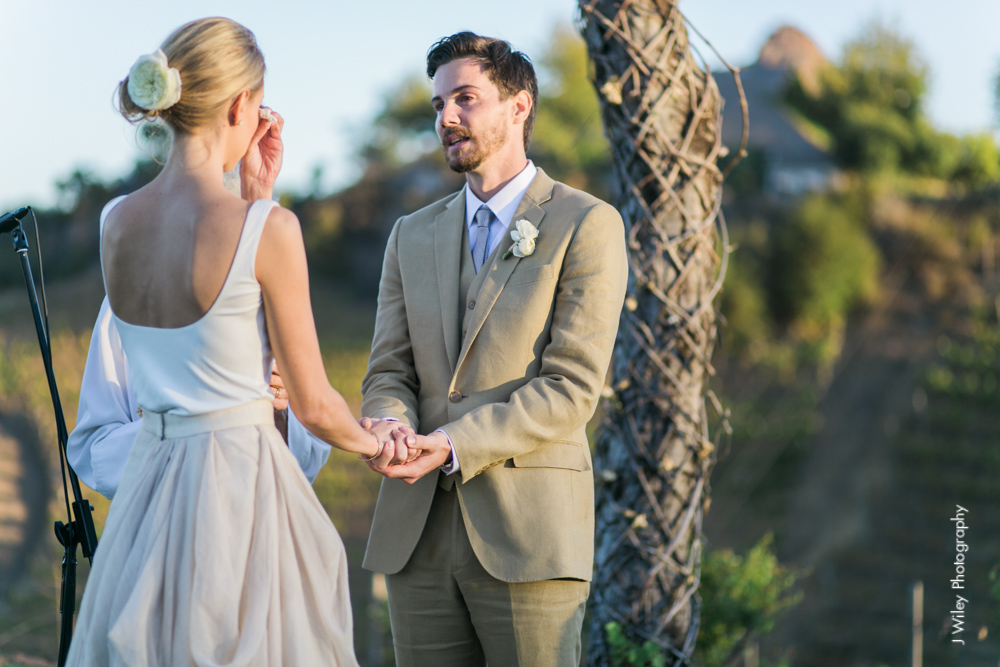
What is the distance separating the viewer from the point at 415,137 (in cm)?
4222

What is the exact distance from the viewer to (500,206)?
2.45 meters

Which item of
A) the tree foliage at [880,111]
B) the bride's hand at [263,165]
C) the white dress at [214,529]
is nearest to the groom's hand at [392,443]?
the white dress at [214,529]

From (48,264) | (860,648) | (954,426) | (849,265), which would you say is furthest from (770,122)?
(48,264)

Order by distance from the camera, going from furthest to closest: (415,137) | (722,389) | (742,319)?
1. (415,137)
2. (742,319)
3. (722,389)

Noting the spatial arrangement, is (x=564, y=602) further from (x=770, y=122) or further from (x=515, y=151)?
(x=770, y=122)

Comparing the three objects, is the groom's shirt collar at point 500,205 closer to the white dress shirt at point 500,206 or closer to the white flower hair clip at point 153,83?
the white dress shirt at point 500,206

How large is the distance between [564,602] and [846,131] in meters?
24.0

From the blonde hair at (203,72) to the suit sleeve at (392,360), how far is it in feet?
2.54

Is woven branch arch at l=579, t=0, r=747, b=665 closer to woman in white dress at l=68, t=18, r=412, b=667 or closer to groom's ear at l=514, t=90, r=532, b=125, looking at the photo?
groom's ear at l=514, t=90, r=532, b=125

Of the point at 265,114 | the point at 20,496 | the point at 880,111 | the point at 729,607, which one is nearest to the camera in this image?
the point at 265,114

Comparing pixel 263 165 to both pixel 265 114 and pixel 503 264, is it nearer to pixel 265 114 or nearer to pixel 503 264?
pixel 265 114

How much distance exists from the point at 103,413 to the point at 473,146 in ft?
3.95

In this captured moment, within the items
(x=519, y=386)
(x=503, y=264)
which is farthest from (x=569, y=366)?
(x=503, y=264)

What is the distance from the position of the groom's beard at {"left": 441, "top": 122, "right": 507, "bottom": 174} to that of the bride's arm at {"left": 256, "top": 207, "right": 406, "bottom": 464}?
0.69m
